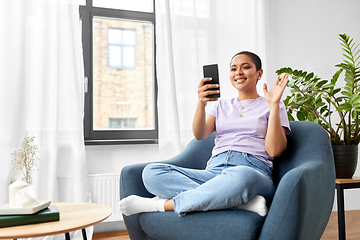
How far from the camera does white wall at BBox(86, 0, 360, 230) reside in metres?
2.88

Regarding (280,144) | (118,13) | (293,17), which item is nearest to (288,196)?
(280,144)

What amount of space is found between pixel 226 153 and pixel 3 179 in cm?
142

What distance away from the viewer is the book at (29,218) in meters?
1.12

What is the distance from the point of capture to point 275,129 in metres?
1.42

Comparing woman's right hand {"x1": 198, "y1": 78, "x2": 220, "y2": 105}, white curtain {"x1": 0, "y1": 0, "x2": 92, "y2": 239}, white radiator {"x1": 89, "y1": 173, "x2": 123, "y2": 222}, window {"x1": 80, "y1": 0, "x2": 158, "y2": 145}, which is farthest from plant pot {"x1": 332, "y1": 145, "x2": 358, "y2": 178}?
white curtain {"x1": 0, "y1": 0, "x2": 92, "y2": 239}

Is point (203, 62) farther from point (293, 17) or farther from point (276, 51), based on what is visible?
point (293, 17)

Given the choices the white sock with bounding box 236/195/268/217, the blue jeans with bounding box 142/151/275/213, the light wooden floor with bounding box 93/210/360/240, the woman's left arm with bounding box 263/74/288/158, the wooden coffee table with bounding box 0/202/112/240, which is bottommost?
the light wooden floor with bounding box 93/210/360/240

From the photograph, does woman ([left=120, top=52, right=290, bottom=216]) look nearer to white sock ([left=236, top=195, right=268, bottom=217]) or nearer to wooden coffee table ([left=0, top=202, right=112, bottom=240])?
white sock ([left=236, top=195, right=268, bottom=217])

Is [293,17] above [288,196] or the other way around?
above

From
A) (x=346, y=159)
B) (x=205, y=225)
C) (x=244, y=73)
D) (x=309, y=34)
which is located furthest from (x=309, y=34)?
(x=205, y=225)

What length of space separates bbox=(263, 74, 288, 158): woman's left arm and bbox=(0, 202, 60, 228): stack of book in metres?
0.95

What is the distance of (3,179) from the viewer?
1977 millimetres

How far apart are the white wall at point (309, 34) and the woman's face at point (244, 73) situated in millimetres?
1241

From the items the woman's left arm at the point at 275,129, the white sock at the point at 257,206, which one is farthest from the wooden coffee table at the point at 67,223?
the woman's left arm at the point at 275,129
